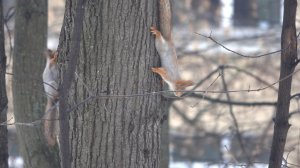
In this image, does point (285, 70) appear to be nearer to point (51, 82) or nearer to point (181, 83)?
point (181, 83)

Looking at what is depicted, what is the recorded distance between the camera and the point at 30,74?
15.0ft

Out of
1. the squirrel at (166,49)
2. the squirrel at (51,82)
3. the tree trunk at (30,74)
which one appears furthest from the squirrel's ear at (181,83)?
the tree trunk at (30,74)

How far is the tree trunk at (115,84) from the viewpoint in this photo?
3.25 meters

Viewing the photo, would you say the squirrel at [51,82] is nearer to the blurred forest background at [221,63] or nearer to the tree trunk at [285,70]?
the tree trunk at [285,70]

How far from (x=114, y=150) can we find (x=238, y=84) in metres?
9.03

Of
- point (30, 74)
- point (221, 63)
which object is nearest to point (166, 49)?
point (30, 74)

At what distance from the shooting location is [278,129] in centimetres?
343

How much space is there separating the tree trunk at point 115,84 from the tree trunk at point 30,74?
1087 mm

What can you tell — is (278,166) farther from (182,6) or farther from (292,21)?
(182,6)

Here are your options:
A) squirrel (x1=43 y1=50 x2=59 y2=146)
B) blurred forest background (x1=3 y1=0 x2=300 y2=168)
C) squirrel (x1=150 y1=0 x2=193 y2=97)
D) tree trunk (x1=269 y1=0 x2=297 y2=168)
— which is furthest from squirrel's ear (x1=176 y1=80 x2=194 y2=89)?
blurred forest background (x1=3 y1=0 x2=300 y2=168)

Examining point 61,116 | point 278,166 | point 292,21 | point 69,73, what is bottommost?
point 278,166

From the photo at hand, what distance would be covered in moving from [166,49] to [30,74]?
156cm

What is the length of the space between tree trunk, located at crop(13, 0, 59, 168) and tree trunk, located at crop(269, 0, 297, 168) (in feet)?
5.04

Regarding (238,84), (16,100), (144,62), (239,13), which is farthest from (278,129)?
(239,13)
